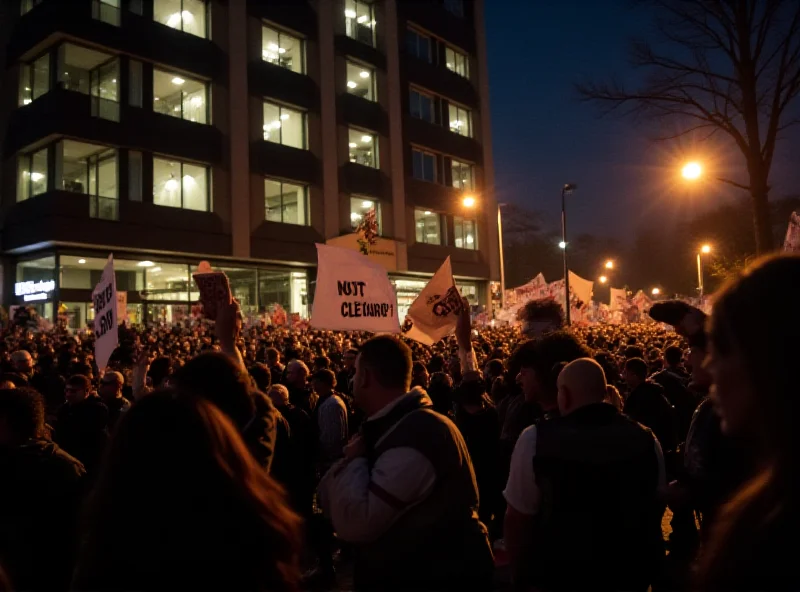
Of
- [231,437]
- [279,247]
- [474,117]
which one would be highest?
[474,117]

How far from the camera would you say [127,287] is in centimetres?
2528

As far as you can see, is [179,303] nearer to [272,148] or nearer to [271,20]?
[272,148]

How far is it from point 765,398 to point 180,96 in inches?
1163

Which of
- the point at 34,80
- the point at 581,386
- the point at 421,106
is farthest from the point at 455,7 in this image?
the point at 581,386

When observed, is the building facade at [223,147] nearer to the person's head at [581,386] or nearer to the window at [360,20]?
the window at [360,20]

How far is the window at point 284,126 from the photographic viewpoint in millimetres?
30750

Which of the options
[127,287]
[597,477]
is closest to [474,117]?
[127,287]

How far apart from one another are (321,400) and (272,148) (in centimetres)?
2544

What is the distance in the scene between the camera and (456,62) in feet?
137

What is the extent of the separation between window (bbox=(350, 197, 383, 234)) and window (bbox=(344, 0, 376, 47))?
9.09 m

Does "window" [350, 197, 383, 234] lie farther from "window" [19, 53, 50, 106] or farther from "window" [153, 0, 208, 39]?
"window" [19, 53, 50, 106]

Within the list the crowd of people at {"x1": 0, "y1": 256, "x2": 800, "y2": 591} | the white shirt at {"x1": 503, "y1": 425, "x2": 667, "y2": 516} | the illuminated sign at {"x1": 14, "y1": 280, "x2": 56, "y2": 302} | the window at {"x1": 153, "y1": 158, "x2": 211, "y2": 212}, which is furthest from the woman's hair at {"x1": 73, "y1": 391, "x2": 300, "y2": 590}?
the window at {"x1": 153, "y1": 158, "x2": 211, "y2": 212}

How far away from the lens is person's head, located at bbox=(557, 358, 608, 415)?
294 cm

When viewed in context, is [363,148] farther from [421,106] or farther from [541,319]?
[541,319]
